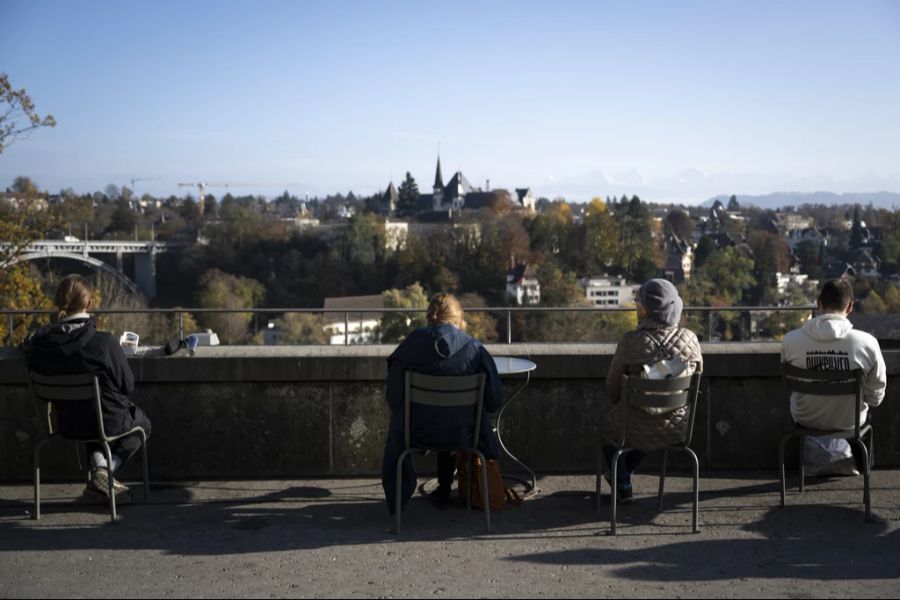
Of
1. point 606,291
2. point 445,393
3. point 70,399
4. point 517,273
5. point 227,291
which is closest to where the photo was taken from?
point 445,393

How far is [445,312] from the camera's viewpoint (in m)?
5.16

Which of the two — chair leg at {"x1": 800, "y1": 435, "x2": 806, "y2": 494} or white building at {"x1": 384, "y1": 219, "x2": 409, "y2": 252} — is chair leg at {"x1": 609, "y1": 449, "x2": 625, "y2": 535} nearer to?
chair leg at {"x1": 800, "y1": 435, "x2": 806, "y2": 494}

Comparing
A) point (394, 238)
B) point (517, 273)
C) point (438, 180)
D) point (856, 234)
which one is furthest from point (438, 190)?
point (856, 234)

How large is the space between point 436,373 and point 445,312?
0.36 meters

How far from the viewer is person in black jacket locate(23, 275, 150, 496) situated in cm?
520

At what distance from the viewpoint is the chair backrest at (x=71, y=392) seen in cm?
513

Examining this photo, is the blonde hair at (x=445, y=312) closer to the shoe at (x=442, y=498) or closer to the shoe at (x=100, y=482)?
the shoe at (x=442, y=498)

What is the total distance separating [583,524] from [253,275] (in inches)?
Answer: 3771

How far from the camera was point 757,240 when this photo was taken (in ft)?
262

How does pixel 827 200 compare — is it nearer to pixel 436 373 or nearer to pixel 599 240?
pixel 599 240

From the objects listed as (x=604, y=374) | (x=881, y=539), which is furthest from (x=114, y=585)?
(x=881, y=539)

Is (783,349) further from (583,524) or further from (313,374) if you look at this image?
(313,374)

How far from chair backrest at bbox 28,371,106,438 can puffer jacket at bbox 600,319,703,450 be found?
9.31 ft

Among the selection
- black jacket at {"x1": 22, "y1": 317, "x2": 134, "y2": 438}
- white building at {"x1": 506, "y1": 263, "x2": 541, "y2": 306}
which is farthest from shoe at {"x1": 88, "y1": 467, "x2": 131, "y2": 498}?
white building at {"x1": 506, "y1": 263, "x2": 541, "y2": 306}
